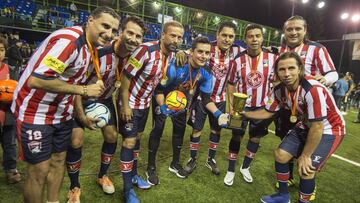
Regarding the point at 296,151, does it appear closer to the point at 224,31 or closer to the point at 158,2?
the point at 224,31

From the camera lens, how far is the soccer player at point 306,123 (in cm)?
286

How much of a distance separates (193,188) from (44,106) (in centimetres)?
237

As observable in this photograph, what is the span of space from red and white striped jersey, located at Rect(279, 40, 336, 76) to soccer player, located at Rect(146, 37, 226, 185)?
145cm

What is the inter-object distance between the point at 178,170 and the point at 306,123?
6.74 feet

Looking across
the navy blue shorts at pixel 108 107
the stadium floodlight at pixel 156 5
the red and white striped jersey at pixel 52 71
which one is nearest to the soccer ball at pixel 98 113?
A: the navy blue shorts at pixel 108 107

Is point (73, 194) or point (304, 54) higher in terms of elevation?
point (304, 54)

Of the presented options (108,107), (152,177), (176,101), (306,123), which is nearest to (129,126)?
(108,107)

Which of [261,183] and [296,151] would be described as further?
[261,183]

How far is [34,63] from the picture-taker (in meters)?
2.16

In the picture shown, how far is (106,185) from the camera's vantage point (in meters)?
3.40

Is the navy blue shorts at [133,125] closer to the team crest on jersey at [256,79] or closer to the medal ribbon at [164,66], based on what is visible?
the medal ribbon at [164,66]

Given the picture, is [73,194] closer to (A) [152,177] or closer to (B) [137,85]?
(A) [152,177]

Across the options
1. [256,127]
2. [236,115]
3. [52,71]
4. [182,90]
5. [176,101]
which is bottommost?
[256,127]

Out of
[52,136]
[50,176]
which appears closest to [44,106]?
[52,136]
